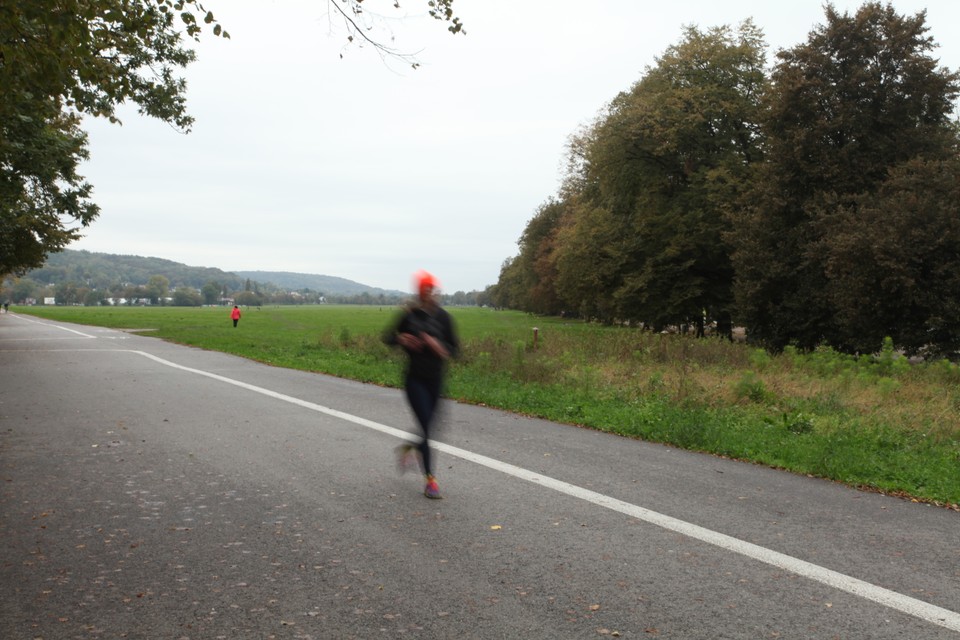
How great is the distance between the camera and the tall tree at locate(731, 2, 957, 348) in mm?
27344

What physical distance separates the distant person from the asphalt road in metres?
0.65

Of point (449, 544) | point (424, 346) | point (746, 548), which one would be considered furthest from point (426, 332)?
point (746, 548)

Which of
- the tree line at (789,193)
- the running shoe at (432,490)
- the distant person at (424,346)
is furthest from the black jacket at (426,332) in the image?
the tree line at (789,193)

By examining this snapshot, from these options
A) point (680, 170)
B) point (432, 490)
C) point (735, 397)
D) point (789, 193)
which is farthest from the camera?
point (680, 170)

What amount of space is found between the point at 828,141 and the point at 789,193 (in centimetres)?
237

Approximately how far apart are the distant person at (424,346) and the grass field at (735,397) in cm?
358

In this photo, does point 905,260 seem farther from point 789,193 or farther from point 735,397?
point 735,397

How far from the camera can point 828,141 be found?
2869cm

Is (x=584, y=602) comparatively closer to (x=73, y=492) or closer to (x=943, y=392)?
(x=73, y=492)

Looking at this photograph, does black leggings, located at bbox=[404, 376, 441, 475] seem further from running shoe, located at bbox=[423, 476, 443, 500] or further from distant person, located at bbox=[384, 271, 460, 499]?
running shoe, located at bbox=[423, 476, 443, 500]

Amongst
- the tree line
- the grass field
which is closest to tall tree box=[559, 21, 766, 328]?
the tree line

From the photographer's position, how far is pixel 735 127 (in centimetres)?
3631

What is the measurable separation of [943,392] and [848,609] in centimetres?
1159

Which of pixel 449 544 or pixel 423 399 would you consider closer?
pixel 449 544
